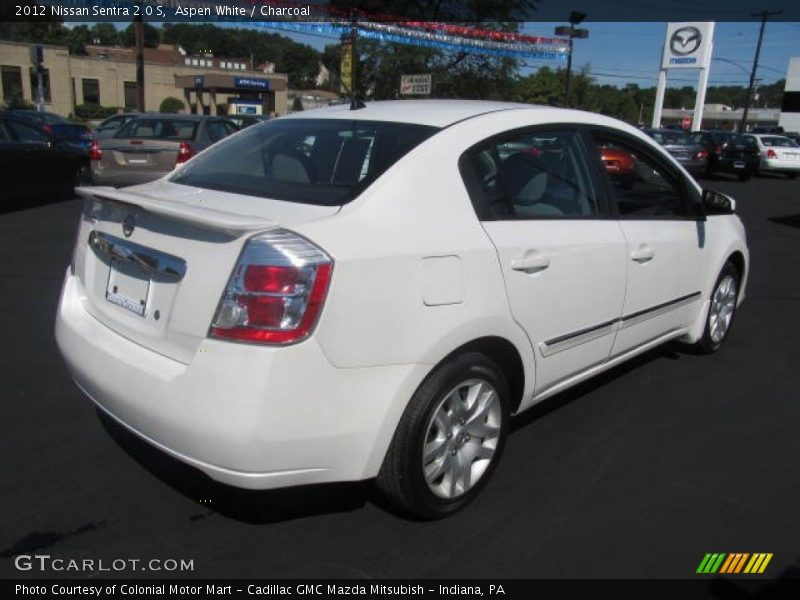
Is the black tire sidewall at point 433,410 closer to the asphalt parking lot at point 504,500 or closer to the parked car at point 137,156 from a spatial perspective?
the asphalt parking lot at point 504,500

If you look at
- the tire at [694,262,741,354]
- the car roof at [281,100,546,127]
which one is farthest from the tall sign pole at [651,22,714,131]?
the car roof at [281,100,546,127]

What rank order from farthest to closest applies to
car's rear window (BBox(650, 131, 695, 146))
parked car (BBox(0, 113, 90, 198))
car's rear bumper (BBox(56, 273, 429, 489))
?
1. car's rear window (BBox(650, 131, 695, 146))
2. parked car (BBox(0, 113, 90, 198))
3. car's rear bumper (BBox(56, 273, 429, 489))

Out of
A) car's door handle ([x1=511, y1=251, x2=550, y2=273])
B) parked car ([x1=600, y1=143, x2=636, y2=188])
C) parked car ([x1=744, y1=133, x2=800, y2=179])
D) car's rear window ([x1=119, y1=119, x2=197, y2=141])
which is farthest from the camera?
parked car ([x1=744, y1=133, x2=800, y2=179])

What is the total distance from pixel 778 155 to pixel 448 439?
25384mm

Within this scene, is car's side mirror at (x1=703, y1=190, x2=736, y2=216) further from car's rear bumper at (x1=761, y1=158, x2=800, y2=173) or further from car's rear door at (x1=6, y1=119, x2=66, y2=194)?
car's rear bumper at (x1=761, y1=158, x2=800, y2=173)

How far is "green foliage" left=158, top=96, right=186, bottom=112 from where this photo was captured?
63.5m

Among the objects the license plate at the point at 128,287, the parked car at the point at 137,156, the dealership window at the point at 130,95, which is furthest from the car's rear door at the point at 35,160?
the dealership window at the point at 130,95

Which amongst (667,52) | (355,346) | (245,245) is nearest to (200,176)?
(245,245)

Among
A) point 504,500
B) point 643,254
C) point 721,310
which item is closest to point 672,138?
point 721,310

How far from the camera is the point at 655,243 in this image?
3.77 metres

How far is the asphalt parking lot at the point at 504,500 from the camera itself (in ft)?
8.48

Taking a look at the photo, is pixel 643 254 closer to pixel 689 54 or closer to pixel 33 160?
pixel 33 160

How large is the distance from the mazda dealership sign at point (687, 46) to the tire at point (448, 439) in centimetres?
4493

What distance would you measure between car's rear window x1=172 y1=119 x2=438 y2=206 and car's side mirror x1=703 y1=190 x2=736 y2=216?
2.29 meters
